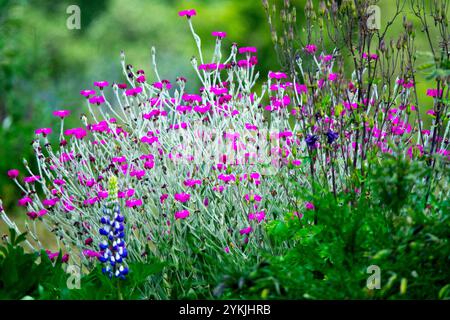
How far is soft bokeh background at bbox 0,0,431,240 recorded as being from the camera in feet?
29.9

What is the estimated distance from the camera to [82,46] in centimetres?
1515

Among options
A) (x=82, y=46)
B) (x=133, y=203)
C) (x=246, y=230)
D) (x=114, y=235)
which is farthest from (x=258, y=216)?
(x=82, y=46)

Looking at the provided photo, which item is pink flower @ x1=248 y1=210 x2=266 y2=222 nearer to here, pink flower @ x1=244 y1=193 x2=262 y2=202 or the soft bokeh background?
pink flower @ x1=244 y1=193 x2=262 y2=202

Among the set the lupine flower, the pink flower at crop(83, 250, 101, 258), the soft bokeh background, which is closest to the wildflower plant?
the pink flower at crop(83, 250, 101, 258)

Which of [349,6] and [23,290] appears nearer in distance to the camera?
[23,290]

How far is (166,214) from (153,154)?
366 millimetres

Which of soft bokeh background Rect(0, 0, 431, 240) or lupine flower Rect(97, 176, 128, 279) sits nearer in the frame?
lupine flower Rect(97, 176, 128, 279)

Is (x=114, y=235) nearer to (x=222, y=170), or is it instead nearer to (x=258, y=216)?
(x=258, y=216)

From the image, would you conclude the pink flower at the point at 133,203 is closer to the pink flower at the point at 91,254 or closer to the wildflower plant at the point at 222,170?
the wildflower plant at the point at 222,170

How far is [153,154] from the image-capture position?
4.14m

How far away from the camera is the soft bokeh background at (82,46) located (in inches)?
358

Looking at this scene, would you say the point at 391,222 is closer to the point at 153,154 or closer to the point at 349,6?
the point at 349,6

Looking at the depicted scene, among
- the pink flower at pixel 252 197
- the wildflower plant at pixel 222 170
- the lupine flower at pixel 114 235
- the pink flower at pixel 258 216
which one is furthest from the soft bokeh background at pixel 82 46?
the lupine flower at pixel 114 235
